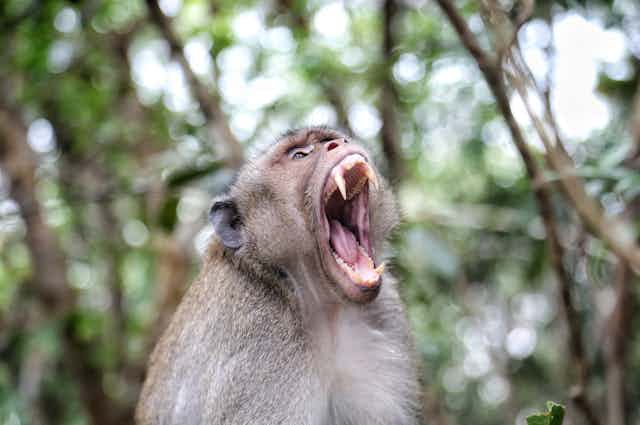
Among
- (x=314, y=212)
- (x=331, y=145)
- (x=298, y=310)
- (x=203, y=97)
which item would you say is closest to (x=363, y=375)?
(x=298, y=310)

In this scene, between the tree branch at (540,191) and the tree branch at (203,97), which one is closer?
the tree branch at (540,191)

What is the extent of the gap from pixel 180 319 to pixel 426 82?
1.92m

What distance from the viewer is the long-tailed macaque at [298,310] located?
9.37ft

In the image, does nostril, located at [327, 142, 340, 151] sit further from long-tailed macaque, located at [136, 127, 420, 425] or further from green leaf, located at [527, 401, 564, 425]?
green leaf, located at [527, 401, 564, 425]

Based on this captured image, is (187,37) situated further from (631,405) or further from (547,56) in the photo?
(631,405)

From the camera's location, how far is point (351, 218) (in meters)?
3.12

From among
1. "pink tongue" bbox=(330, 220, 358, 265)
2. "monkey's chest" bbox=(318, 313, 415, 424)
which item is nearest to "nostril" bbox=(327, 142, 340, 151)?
"pink tongue" bbox=(330, 220, 358, 265)

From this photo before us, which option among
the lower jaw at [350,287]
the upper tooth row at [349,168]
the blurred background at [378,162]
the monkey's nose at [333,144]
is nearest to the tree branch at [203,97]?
the blurred background at [378,162]

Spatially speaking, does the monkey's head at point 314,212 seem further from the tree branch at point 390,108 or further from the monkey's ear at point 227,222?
the tree branch at point 390,108

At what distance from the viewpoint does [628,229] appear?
3.57 m

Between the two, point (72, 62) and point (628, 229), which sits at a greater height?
point (72, 62)

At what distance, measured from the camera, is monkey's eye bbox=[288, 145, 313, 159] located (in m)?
3.13

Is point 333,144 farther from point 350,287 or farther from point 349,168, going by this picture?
point 350,287

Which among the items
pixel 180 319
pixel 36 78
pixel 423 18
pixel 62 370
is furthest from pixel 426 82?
pixel 62 370
